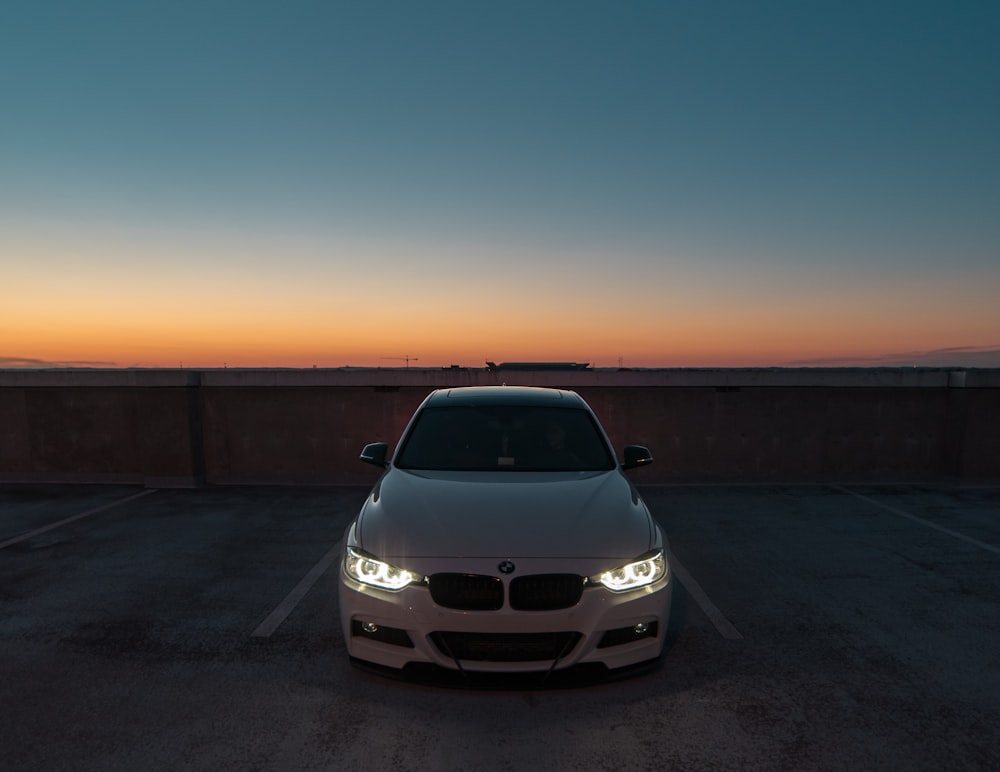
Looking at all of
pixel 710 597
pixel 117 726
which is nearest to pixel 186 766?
pixel 117 726

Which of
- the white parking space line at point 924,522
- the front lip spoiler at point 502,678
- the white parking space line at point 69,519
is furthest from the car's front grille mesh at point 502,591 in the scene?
the white parking space line at point 69,519

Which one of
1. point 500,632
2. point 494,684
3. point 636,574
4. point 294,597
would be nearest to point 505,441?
point 636,574

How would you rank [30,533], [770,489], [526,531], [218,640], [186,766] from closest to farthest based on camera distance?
[186,766], [526,531], [218,640], [30,533], [770,489]

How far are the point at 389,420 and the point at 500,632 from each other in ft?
21.5

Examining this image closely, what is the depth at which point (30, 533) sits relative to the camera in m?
6.68

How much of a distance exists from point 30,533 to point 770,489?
9316mm

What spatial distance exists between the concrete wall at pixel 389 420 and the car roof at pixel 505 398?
3666 mm

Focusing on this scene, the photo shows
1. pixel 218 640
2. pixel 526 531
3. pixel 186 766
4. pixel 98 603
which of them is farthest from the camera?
pixel 98 603

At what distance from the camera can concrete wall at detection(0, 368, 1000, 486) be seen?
9.10m

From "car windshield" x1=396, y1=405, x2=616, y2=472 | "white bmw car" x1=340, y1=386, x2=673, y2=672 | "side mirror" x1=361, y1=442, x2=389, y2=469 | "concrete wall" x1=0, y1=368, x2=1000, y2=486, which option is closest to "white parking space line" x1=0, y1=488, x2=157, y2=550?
"concrete wall" x1=0, y1=368, x2=1000, y2=486

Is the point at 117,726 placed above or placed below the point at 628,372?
below

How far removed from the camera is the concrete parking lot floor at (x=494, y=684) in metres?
2.88

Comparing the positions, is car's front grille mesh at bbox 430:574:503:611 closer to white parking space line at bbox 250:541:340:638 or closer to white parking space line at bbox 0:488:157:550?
white parking space line at bbox 250:541:340:638

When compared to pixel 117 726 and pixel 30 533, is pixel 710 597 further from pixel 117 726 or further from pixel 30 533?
pixel 30 533
